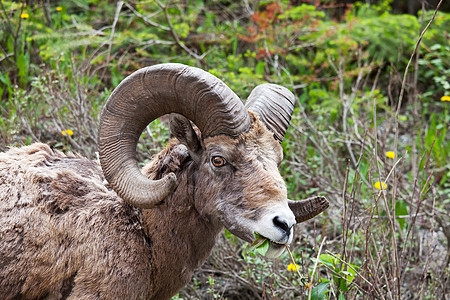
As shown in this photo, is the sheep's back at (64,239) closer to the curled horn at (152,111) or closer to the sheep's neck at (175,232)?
the sheep's neck at (175,232)

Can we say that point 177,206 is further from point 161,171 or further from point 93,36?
point 93,36

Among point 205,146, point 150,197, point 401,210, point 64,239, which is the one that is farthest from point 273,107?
point 401,210

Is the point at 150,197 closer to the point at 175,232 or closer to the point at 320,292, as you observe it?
the point at 175,232

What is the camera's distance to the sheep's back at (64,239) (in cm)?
382

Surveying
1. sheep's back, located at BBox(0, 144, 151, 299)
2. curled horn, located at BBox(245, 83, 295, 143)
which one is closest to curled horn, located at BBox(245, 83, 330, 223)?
curled horn, located at BBox(245, 83, 295, 143)

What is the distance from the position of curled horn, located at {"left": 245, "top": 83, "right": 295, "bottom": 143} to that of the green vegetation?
83 cm

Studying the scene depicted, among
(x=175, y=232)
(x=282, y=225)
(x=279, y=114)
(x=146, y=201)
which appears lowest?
(x=175, y=232)

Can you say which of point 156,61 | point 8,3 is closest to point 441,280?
point 156,61

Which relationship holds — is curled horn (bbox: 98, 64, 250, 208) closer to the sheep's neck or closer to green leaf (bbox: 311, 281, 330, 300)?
the sheep's neck

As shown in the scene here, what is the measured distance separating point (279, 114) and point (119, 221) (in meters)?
Answer: 1.56

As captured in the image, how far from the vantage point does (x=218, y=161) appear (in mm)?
3943

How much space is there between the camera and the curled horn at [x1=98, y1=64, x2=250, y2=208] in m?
3.80

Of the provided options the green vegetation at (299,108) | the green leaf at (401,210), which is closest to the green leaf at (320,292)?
the green vegetation at (299,108)

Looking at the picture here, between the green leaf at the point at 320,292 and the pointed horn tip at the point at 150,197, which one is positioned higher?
the pointed horn tip at the point at 150,197
